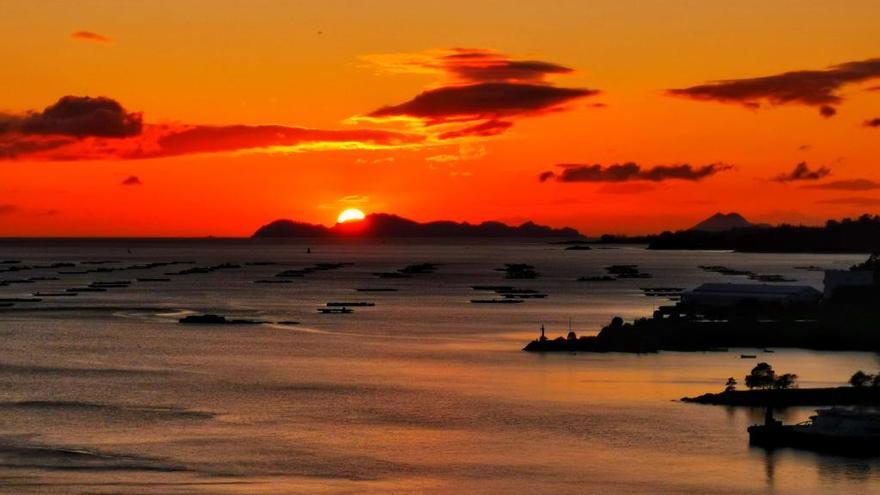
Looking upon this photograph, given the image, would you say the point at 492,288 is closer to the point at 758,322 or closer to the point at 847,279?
the point at 847,279

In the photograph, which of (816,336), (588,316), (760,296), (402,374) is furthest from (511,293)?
(402,374)

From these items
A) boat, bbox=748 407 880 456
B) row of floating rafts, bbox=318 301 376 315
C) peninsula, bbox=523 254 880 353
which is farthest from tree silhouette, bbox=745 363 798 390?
row of floating rafts, bbox=318 301 376 315

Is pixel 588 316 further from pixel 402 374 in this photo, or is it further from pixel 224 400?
pixel 224 400

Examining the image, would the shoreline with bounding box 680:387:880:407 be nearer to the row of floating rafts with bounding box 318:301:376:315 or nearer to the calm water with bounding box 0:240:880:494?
the calm water with bounding box 0:240:880:494

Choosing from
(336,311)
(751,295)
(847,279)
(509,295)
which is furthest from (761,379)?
(509,295)

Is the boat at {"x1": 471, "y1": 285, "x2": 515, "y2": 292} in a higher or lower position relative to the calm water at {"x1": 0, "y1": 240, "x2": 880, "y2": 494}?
higher

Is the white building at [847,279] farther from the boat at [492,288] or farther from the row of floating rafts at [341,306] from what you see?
the boat at [492,288]
